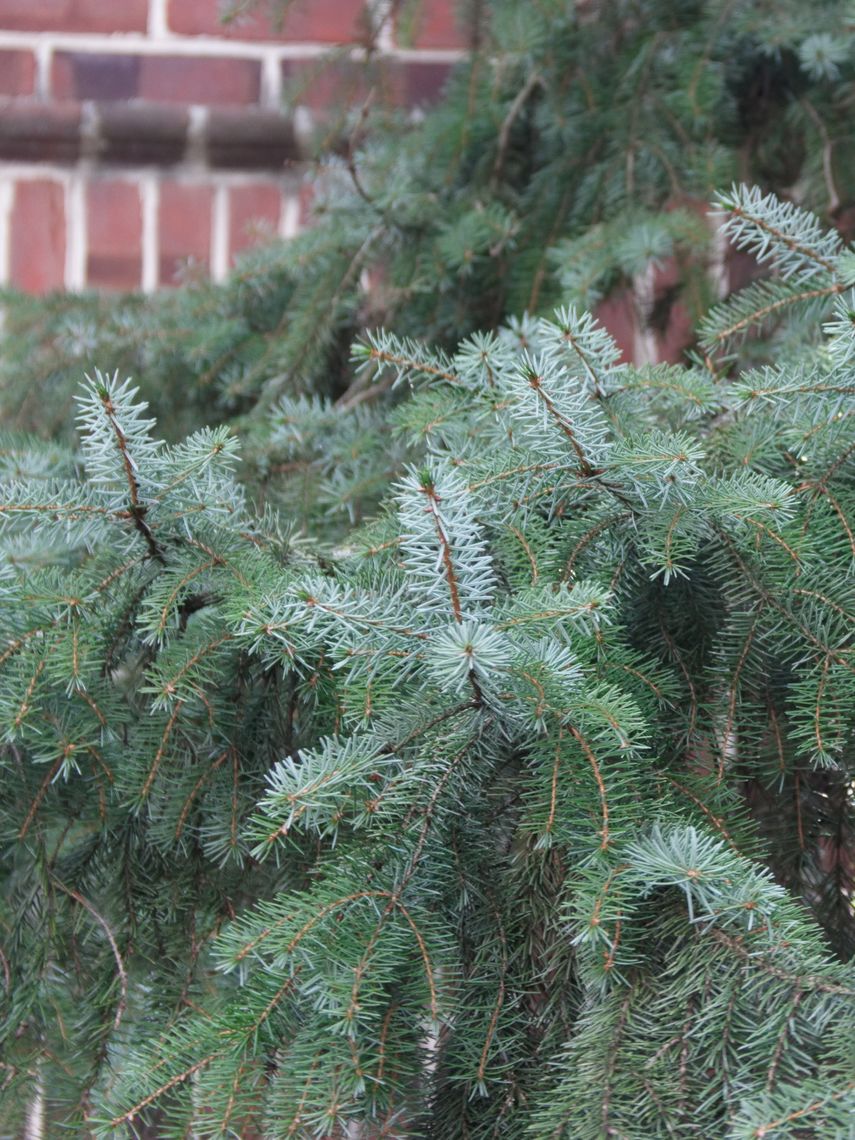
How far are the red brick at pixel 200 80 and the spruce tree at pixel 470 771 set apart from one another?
159 cm

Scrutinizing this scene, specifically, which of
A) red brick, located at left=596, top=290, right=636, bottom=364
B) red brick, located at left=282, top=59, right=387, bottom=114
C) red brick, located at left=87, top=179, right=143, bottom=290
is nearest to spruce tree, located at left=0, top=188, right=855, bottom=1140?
red brick, located at left=596, top=290, right=636, bottom=364

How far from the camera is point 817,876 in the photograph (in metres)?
0.97

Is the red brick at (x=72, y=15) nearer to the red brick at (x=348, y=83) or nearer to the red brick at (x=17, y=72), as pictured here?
the red brick at (x=17, y=72)

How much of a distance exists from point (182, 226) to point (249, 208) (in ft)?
0.45

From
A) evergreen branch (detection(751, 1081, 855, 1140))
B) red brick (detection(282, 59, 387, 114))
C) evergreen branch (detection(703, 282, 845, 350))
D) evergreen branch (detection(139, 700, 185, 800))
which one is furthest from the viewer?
red brick (detection(282, 59, 387, 114))

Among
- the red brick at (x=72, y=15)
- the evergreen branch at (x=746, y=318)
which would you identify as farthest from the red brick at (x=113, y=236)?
the evergreen branch at (x=746, y=318)

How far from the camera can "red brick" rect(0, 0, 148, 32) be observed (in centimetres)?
239

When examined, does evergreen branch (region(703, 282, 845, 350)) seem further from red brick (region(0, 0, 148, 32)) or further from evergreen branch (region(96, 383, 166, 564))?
red brick (region(0, 0, 148, 32))

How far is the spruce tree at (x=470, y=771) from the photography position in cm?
75

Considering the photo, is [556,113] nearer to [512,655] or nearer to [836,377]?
[836,377]

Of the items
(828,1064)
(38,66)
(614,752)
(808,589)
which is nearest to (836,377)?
(808,589)

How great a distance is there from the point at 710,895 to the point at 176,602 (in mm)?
425

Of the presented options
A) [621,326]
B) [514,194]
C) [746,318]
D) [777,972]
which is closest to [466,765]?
[777,972]

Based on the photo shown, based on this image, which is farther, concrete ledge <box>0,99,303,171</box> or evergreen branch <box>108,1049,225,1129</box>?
concrete ledge <box>0,99,303,171</box>
